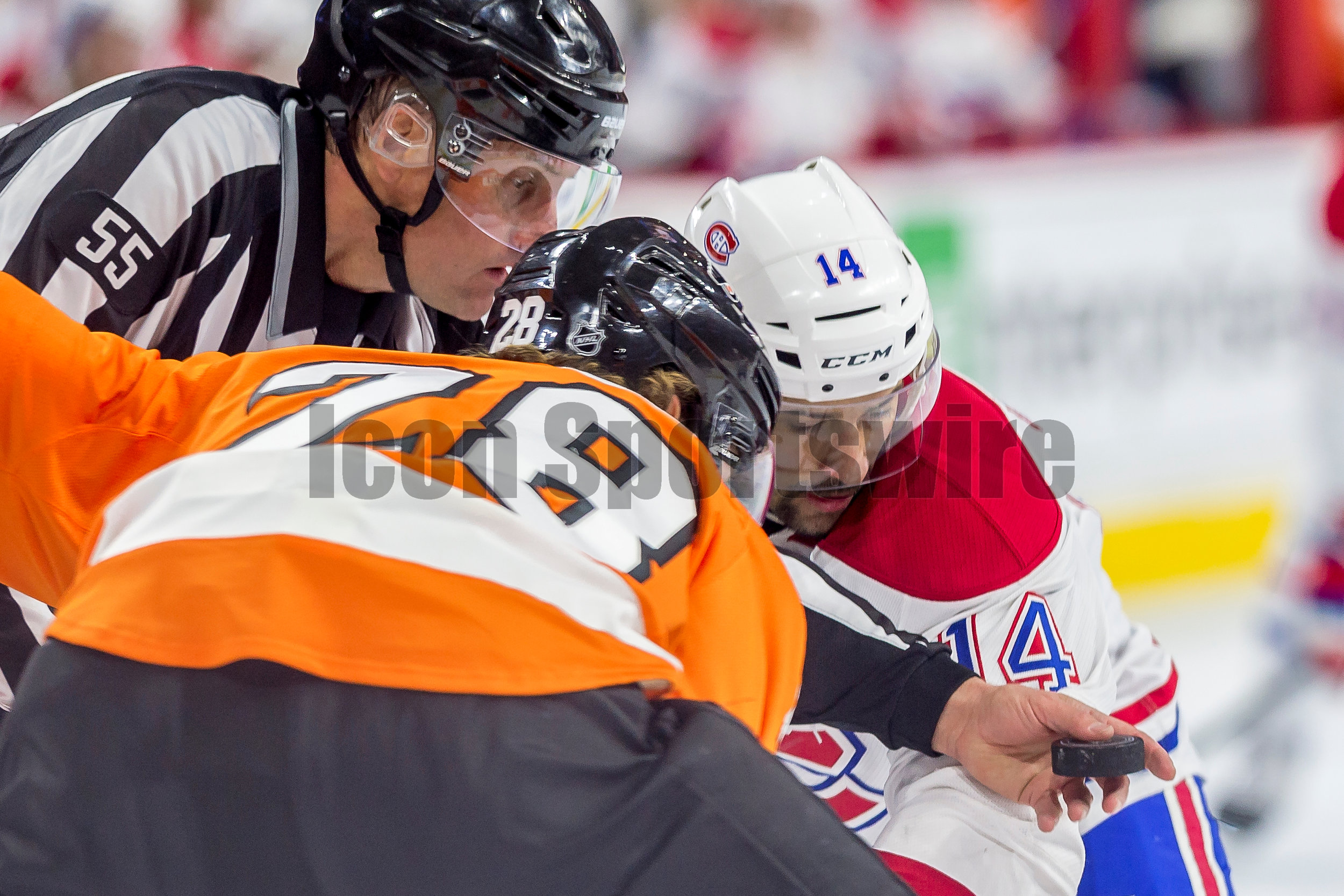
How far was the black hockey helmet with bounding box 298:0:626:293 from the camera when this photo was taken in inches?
71.7

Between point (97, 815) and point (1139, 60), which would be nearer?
point (97, 815)

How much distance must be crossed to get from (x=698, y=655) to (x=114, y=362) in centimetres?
60

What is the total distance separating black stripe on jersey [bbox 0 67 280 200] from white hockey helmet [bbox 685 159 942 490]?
0.68m

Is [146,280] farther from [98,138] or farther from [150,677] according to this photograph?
[150,677]

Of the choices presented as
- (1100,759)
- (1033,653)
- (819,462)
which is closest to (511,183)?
(819,462)

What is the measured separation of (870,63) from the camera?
5.36 m

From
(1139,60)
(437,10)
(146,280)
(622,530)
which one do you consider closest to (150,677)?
(622,530)

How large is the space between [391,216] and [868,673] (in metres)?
0.87

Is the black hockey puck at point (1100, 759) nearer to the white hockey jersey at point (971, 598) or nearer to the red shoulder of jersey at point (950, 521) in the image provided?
the white hockey jersey at point (971, 598)

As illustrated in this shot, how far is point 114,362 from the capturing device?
4.25 ft

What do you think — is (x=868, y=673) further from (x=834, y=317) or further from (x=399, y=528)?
(x=399, y=528)

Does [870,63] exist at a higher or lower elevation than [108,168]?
lower

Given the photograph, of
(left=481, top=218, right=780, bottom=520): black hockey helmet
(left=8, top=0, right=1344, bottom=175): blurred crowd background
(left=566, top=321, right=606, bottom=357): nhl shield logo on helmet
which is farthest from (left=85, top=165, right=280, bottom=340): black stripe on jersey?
(left=8, top=0, right=1344, bottom=175): blurred crowd background

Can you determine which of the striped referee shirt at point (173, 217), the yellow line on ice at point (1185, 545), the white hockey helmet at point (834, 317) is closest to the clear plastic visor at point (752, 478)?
the white hockey helmet at point (834, 317)
